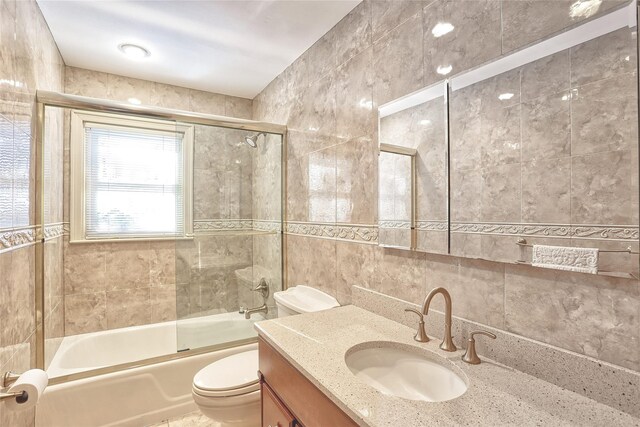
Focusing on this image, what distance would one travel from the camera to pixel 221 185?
2.33 metres

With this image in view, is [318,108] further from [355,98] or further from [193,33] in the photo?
[193,33]

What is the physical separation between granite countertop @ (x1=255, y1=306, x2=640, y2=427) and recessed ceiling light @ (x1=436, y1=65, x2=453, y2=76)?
1.03 m

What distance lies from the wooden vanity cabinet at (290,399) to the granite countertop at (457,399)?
0.05 meters

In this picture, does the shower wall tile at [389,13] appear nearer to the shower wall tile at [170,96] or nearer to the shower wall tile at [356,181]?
the shower wall tile at [356,181]

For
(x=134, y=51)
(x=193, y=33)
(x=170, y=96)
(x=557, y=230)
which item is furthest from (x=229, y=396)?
(x=170, y=96)

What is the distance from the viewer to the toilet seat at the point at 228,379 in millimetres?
1594

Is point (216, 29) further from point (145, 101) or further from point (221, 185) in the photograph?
point (145, 101)

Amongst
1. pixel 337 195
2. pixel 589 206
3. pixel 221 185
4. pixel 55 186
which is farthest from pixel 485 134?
pixel 55 186

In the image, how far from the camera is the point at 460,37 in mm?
1221

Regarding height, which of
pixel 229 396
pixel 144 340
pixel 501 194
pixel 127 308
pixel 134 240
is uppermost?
pixel 501 194

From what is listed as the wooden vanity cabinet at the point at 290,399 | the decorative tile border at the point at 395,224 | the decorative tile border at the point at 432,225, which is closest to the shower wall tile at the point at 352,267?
the decorative tile border at the point at 395,224

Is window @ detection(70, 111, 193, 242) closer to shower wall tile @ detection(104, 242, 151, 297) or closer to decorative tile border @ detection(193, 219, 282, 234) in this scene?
shower wall tile @ detection(104, 242, 151, 297)

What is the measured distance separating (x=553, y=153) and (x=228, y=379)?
1.76 m

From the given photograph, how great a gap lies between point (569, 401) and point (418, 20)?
1.49 meters
